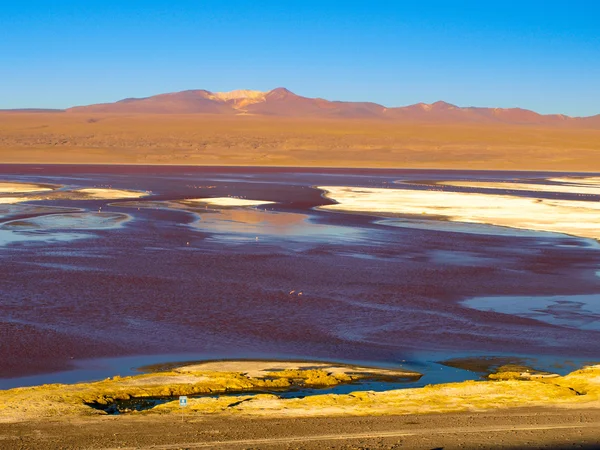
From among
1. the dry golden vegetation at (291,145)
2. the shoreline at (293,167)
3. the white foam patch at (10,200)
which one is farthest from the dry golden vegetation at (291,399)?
the dry golden vegetation at (291,145)

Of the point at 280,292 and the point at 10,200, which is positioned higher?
the point at 10,200

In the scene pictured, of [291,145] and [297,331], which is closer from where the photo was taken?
[297,331]

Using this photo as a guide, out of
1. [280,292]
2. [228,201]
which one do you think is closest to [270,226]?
[228,201]

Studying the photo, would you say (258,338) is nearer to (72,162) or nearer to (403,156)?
(72,162)

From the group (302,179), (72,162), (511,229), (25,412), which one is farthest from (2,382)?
(72,162)

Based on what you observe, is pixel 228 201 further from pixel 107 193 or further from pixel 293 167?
pixel 293 167
